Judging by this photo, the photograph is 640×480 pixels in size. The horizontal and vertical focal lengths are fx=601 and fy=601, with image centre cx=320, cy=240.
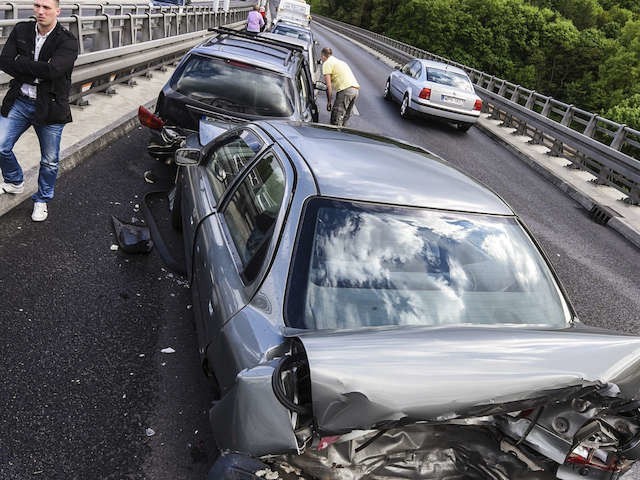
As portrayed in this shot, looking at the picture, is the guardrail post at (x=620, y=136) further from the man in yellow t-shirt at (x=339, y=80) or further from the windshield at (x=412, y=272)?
the windshield at (x=412, y=272)

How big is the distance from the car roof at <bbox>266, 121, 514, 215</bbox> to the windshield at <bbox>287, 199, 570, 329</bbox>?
0.09 metres

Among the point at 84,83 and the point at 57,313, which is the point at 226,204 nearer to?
the point at 57,313

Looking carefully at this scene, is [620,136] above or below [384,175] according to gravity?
below

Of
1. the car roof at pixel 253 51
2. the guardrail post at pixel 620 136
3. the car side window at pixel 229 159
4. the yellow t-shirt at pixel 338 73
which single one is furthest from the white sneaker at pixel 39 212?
the guardrail post at pixel 620 136

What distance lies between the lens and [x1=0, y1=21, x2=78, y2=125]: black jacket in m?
4.83

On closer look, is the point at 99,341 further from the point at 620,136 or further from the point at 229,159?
the point at 620,136

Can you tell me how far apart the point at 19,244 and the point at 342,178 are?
3179mm

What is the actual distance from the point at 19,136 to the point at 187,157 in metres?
1.44

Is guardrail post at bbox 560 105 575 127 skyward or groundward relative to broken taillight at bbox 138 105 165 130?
groundward

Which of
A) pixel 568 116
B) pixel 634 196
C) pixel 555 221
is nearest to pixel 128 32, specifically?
pixel 555 221

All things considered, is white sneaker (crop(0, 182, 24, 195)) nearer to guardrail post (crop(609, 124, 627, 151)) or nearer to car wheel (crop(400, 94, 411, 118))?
car wheel (crop(400, 94, 411, 118))

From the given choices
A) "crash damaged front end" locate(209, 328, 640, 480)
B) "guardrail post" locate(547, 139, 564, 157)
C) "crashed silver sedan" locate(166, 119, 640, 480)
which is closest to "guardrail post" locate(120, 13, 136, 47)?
"crashed silver sedan" locate(166, 119, 640, 480)

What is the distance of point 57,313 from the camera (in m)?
4.23

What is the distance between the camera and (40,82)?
4969 millimetres
